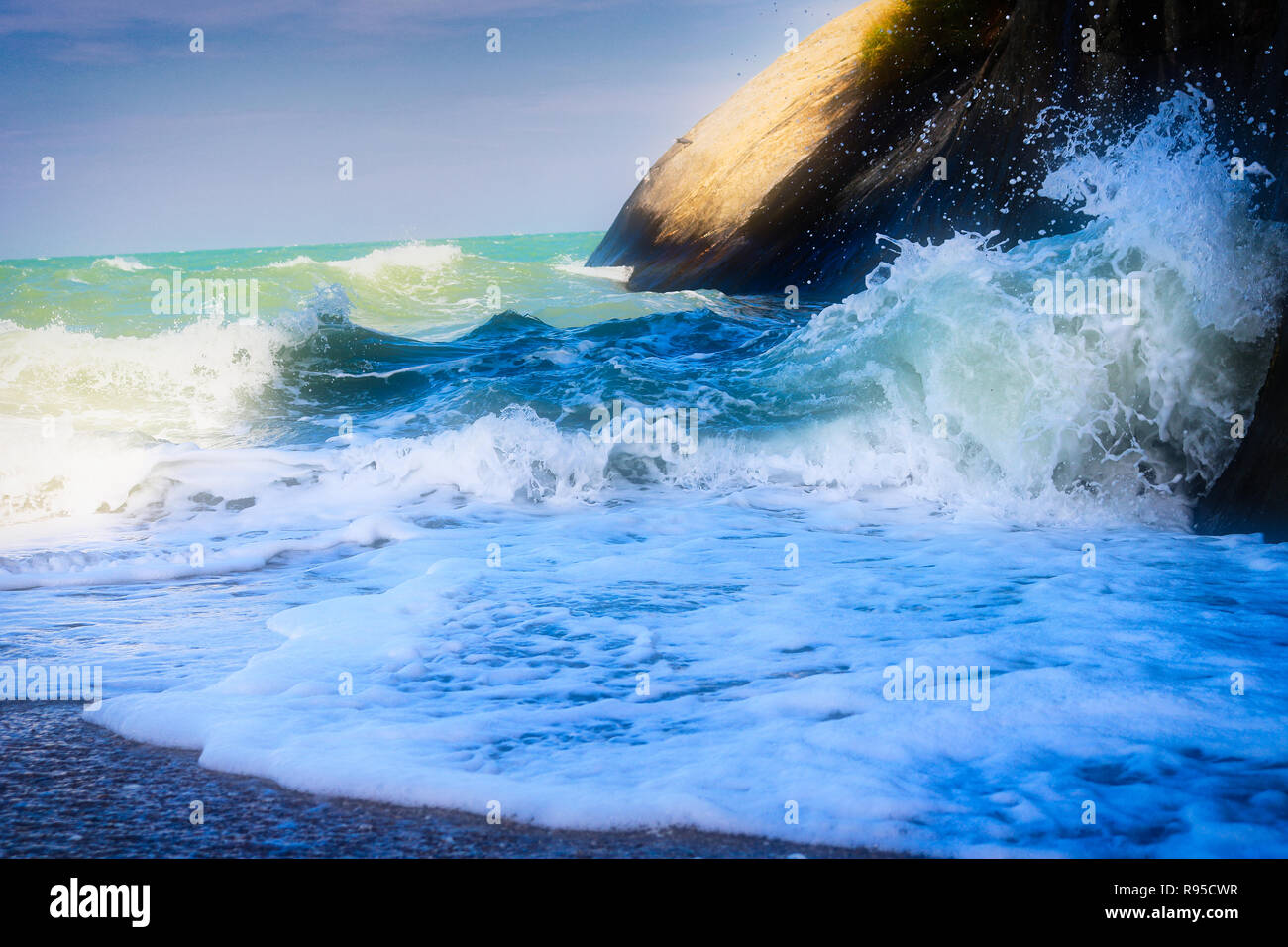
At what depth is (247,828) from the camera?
231 centimetres

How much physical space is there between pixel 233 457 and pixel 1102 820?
22.4 ft

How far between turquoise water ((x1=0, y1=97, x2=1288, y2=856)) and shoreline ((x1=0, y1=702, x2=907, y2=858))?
0.08 m

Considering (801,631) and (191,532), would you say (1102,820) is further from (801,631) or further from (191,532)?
(191,532)

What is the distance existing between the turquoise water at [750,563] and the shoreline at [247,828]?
3.0 inches

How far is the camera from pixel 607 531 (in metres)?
5.75

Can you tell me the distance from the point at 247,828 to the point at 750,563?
→ 121 inches
